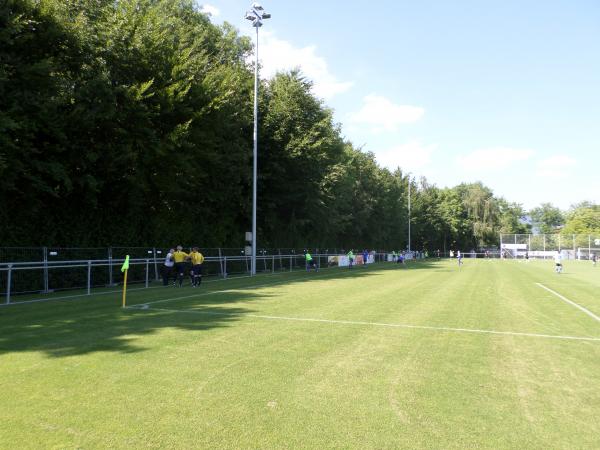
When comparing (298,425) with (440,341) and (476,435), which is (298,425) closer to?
(476,435)

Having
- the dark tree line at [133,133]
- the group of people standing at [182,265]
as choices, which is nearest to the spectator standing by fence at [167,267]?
the group of people standing at [182,265]

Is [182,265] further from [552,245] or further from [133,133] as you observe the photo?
[552,245]

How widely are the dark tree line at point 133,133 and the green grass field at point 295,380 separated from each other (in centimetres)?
766

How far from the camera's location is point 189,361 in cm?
661

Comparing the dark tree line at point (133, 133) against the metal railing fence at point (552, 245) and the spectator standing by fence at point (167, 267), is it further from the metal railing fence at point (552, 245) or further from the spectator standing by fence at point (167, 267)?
the metal railing fence at point (552, 245)

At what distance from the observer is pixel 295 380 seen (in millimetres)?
5770

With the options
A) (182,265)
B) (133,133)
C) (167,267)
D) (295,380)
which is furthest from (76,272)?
(295,380)

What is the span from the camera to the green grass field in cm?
419

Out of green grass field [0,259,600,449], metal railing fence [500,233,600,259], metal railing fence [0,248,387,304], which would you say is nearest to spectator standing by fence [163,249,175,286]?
metal railing fence [0,248,387,304]

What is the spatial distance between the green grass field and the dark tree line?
766 centimetres

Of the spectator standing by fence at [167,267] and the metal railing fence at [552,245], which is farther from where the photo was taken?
the metal railing fence at [552,245]

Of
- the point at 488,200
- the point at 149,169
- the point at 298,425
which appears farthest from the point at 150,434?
the point at 488,200

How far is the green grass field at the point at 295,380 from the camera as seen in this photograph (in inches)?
165

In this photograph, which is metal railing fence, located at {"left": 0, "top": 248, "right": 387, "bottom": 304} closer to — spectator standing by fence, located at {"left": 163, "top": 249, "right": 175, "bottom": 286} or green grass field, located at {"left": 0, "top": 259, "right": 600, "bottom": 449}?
spectator standing by fence, located at {"left": 163, "top": 249, "right": 175, "bottom": 286}
